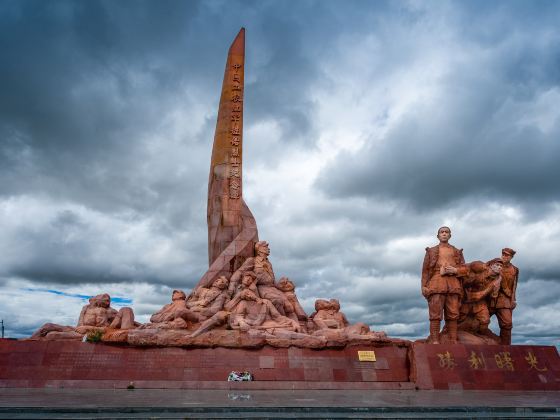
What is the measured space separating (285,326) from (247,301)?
153 cm

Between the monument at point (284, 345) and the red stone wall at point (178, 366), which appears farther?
the monument at point (284, 345)

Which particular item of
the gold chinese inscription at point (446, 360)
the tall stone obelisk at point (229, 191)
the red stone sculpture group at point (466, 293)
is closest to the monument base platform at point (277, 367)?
the gold chinese inscription at point (446, 360)

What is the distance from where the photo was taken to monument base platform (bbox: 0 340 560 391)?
12.3m

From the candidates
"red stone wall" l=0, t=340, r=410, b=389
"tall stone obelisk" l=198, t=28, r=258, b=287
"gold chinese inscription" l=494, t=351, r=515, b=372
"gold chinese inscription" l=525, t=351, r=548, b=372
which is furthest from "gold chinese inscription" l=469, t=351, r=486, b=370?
"tall stone obelisk" l=198, t=28, r=258, b=287

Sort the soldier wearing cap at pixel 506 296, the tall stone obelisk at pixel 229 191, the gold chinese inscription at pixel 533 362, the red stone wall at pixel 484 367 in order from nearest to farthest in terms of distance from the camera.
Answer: the red stone wall at pixel 484 367 → the gold chinese inscription at pixel 533 362 → the soldier wearing cap at pixel 506 296 → the tall stone obelisk at pixel 229 191

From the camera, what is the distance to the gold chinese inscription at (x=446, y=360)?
13219 mm

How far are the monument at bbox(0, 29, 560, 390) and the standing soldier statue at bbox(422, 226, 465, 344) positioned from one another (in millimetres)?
33

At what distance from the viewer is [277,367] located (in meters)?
13.0

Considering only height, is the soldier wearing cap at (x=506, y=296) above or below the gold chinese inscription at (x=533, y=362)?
above

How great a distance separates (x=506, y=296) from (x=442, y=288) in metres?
2.53

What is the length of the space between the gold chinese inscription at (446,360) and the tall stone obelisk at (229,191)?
25.3 ft

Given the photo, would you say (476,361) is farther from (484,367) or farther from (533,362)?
(533,362)

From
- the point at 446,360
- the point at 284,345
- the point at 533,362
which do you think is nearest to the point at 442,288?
the point at 446,360

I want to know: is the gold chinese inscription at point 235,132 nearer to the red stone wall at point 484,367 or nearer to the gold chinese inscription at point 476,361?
the red stone wall at point 484,367
